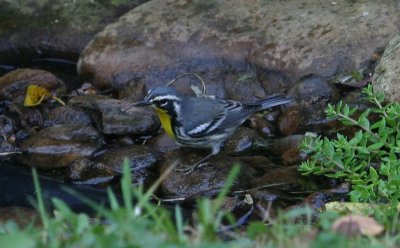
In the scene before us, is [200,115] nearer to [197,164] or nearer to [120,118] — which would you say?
[197,164]

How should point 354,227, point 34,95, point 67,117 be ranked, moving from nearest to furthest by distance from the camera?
point 354,227, point 67,117, point 34,95

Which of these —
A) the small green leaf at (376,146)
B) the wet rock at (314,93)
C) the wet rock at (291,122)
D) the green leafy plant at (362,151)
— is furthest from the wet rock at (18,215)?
the wet rock at (314,93)

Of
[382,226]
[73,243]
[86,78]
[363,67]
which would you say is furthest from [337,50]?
[73,243]

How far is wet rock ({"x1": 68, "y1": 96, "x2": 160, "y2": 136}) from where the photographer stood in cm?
920

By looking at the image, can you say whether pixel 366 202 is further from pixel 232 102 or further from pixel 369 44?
pixel 369 44

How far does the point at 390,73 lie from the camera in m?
8.77

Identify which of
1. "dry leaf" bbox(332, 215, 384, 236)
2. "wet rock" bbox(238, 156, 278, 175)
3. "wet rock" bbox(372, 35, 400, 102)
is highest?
"dry leaf" bbox(332, 215, 384, 236)

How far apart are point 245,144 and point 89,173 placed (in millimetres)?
1595

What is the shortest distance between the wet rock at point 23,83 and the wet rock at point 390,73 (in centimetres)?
357

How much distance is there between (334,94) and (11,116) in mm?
3483

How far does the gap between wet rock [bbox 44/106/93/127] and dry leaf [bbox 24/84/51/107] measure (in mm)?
350

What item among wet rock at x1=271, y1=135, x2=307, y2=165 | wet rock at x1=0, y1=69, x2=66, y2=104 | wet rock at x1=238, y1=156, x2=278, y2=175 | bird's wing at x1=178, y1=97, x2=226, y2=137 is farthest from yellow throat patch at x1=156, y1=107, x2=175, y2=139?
wet rock at x1=0, y1=69, x2=66, y2=104

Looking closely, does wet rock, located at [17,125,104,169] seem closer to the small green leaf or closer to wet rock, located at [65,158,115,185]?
wet rock, located at [65,158,115,185]

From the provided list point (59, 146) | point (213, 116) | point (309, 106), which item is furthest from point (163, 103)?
point (309, 106)
